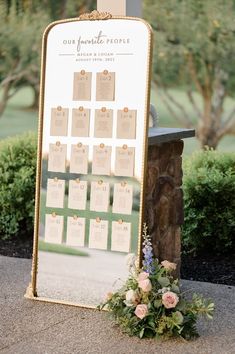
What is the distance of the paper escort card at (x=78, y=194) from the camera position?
466 centimetres

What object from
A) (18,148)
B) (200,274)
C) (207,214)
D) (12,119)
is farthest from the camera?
(12,119)

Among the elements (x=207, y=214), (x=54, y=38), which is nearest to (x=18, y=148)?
(x=207, y=214)

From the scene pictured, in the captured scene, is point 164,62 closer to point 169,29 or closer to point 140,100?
point 169,29

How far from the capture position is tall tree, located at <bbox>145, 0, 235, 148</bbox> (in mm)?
11094

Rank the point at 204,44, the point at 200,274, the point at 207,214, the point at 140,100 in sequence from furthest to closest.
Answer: the point at 204,44
the point at 207,214
the point at 200,274
the point at 140,100

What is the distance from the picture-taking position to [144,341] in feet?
13.5

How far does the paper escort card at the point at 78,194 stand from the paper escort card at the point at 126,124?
0.38m

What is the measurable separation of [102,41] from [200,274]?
196cm

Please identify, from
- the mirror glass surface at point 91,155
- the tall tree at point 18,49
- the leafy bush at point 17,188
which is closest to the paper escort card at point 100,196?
the mirror glass surface at point 91,155

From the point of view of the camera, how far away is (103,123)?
4.55m

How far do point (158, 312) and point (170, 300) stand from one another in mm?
119

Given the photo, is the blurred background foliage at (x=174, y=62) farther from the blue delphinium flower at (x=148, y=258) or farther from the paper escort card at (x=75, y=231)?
the blue delphinium flower at (x=148, y=258)

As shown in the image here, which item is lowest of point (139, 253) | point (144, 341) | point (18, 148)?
point (144, 341)

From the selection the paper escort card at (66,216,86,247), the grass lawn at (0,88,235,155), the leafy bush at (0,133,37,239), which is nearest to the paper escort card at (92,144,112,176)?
the paper escort card at (66,216,86,247)
